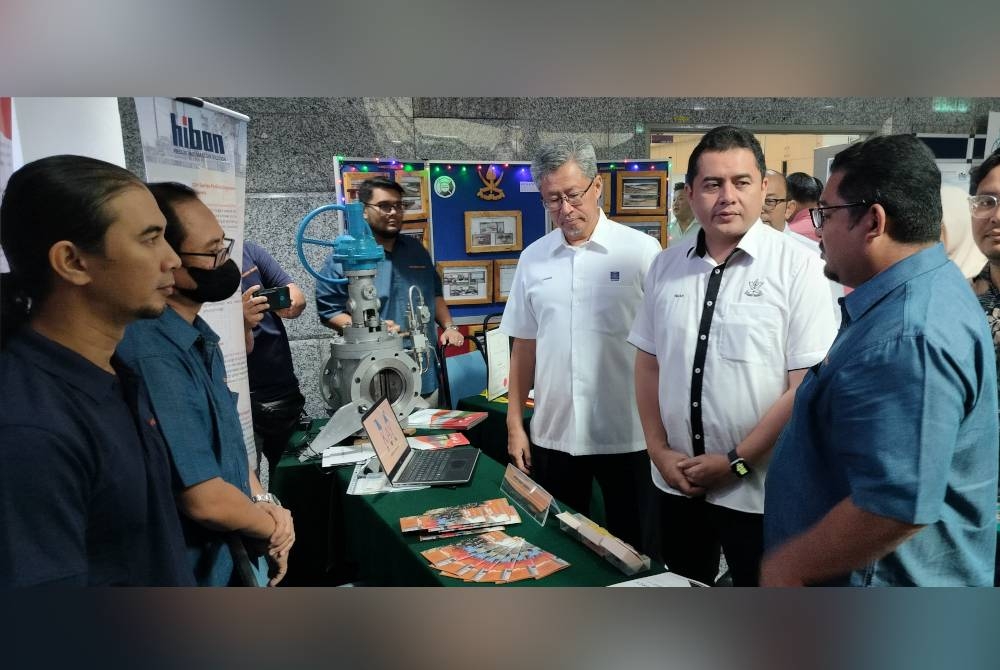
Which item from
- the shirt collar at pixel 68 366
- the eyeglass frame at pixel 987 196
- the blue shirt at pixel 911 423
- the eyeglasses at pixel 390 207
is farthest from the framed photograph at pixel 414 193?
the eyeglass frame at pixel 987 196

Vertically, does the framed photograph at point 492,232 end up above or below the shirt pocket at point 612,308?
above

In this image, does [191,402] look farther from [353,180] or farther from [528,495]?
[528,495]

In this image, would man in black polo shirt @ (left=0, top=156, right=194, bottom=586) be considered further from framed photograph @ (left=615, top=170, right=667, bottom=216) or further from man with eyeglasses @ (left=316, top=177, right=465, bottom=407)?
framed photograph @ (left=615, top=170, right=667, bottom=216)

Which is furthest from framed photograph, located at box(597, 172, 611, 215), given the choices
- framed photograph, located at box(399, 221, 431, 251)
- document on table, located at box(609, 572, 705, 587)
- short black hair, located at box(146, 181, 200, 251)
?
short black hair, located at box(146, 181, 200, 251)

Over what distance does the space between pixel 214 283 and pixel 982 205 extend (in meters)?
1.95

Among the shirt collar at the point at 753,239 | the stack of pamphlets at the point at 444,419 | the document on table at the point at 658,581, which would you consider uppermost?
the shirt collar at the point at 753,239

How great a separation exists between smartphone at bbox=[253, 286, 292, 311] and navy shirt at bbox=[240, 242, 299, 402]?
0.01 metres

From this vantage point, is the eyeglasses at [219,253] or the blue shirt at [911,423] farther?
the eyeglasses at [219,253]

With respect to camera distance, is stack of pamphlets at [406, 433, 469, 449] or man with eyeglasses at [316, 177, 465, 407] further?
stack of pamphlets at [406, 433, 469, 449]

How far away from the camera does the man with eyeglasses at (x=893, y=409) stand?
1388 millimetres

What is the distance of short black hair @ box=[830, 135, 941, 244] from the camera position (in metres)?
1.46

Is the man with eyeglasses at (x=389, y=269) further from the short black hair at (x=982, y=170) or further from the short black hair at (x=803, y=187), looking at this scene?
the short black hair at (x=982, y=170)

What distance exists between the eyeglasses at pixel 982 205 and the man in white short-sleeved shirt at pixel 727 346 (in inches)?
16.1
